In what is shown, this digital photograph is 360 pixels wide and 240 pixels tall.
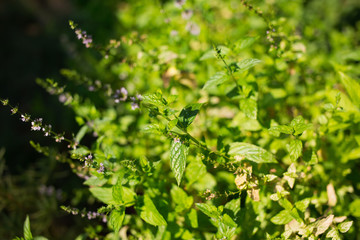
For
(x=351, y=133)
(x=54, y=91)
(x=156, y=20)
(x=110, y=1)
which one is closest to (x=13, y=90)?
(x=110, y=1)

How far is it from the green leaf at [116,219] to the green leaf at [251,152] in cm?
78

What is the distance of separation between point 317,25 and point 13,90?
487 cm

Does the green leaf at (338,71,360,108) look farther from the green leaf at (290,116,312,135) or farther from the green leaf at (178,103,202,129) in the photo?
the green leaf at (178,103,202,129)

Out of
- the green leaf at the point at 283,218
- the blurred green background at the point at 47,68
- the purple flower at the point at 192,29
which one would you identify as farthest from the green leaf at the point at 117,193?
the purple flower at the point at 192,29

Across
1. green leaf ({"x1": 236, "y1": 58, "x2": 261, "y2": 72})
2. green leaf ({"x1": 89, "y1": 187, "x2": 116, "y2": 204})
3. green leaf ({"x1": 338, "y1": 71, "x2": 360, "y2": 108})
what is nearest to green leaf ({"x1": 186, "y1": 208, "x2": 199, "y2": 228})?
green leaf ({"x1": 89, "y1": 187, "x2": 116, "y2": 204})

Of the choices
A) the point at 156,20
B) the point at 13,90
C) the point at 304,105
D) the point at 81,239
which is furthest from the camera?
the point at 13,90

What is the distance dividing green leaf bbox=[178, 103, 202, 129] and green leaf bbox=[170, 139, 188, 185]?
115mm

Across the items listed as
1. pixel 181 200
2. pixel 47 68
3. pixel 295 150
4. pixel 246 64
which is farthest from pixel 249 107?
Result: pixel 47 68

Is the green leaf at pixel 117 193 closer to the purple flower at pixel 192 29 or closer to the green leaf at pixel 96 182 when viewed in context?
the green leaf at pixel 96 182

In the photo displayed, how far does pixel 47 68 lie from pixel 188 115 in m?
4.31

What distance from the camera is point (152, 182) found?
2012mm

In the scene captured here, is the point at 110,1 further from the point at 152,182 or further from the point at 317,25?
the point at 152,182

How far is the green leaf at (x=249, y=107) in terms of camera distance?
73.9 inches

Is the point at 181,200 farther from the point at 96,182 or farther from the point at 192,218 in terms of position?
the point at 96,182
